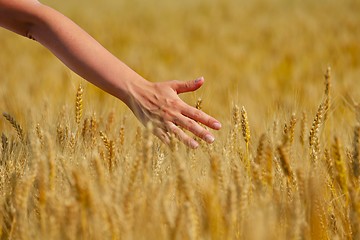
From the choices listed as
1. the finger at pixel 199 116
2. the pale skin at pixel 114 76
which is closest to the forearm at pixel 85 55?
the pale skin at pixel 114 76

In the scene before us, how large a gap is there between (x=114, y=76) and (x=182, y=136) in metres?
0.18

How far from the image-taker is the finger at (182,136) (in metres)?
1.21

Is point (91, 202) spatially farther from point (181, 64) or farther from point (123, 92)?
point (181, 64)

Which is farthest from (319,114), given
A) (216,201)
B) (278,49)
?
(278,49)

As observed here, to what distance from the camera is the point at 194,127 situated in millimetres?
1251

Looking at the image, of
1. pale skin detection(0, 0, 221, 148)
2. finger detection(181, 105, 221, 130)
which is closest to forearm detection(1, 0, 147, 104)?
pale skin detection(0, 0, 221, 148)

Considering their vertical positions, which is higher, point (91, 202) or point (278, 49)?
point (278, 49)

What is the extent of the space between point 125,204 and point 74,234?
8 cm

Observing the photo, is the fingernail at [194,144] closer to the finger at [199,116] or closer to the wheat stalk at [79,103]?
the finger at [199,116]

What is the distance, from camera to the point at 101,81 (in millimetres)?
1282

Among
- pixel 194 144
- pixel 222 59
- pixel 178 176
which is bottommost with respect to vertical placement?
pixel 178 176

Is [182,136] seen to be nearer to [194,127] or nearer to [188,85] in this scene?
[194,127]

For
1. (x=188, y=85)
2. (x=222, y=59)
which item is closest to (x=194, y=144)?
(x=188, y=85)

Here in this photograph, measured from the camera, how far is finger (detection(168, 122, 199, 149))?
3.98 feet
